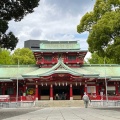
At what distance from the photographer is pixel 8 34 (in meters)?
16.5

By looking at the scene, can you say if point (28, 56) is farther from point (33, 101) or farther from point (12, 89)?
point (33, 101)

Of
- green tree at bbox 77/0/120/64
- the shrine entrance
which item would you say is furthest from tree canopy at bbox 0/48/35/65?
green tree at bbox 77/0/120/64

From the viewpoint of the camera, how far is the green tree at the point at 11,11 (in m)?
16.2

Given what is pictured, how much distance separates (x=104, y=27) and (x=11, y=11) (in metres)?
7.52

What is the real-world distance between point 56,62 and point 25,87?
678 centimetres

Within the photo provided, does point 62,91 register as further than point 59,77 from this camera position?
Yes

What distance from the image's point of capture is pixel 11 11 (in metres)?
16.6

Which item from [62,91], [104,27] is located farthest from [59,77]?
[104,27]

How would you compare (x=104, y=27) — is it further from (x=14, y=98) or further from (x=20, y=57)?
(x=20, y=57)

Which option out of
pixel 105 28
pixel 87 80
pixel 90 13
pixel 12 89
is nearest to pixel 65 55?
pixel 87 80

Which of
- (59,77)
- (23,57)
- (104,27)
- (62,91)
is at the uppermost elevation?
(23,57)

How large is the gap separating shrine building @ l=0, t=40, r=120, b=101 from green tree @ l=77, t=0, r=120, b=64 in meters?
15.2

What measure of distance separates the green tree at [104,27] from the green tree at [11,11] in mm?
6280

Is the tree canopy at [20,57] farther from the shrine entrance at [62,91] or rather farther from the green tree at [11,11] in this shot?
the green tree at [11,11]
